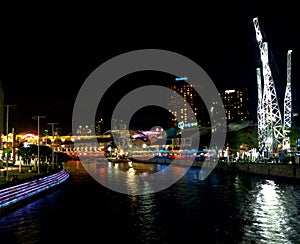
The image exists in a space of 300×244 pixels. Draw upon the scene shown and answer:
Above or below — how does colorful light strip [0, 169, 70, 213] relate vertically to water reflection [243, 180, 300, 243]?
above

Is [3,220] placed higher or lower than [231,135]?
lower

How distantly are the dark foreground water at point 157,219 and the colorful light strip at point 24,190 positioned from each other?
0.84 metres

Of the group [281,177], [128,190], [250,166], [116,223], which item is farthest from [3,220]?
[250,166]

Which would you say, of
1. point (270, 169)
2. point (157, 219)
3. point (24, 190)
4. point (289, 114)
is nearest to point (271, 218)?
point (157, 219)

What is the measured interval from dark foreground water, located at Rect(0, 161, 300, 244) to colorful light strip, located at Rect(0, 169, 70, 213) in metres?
0.84

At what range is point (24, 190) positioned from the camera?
2622 cm

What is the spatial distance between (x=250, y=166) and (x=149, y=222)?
3812 cm

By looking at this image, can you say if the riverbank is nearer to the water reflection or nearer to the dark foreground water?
the dark foreground water

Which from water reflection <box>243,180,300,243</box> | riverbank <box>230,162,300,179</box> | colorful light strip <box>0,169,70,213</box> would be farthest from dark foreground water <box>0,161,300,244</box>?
riverbank <box>230,162,300,179</box>

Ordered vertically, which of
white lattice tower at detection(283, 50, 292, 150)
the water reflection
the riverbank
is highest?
white lattice tower at detection(283, 50, 292, 150)

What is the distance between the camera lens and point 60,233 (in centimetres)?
1695

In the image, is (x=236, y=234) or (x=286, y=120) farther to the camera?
(x=286, y=120)

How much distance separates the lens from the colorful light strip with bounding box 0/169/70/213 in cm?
2239

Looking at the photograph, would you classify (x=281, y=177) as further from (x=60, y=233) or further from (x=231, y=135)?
(x=231, y=135)
